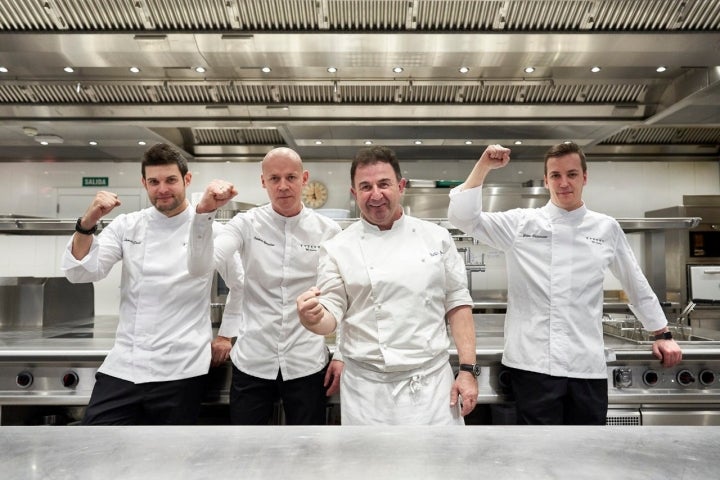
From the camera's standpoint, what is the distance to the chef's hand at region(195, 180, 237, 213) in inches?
61.4

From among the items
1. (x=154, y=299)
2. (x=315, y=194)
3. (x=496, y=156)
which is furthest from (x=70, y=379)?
(x=315, y=194)

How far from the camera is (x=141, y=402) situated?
1.80 meters

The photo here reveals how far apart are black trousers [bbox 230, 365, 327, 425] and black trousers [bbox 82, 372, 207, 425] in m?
0.18

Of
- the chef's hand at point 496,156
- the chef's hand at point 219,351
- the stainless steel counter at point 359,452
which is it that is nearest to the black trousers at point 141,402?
the chef's hand at point 219,351

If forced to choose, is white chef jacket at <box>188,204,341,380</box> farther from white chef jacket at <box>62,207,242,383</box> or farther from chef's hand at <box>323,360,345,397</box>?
white chef jacket at <box>62,207,242,383</box>

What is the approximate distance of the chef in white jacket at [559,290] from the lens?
1.84m

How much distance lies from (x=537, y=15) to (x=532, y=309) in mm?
1648

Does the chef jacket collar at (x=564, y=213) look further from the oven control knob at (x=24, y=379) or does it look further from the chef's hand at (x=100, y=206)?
the oven control knob at (x=24, y=379)

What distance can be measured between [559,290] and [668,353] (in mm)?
540

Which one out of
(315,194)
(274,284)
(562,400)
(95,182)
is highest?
(95,182)

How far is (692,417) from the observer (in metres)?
2.12

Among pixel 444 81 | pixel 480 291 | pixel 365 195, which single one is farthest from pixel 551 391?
pixel 480 291

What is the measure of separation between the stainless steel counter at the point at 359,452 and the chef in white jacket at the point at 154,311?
38.3 inches

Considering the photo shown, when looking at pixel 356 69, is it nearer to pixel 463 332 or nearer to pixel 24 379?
pixel 463 332
